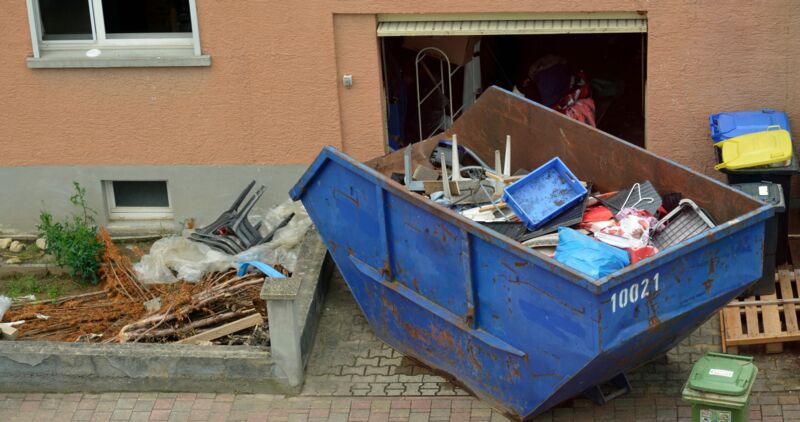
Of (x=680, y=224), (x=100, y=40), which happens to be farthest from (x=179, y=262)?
(x=680, y=224)

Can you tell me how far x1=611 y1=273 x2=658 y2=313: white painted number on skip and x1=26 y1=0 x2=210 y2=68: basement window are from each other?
5038mm

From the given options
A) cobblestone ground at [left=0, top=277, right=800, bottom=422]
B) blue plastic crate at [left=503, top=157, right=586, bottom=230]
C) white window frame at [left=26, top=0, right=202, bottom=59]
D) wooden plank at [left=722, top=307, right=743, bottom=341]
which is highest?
white window frame at [left=26, top=0, right=202, bottom=59]

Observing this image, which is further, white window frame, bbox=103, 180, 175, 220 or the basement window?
white window frame, bbox=103, 180, 175, 220

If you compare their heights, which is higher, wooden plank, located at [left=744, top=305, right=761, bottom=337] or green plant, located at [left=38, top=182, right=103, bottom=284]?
green plant, located at [left=38, top=182, right=103, bottom=284]

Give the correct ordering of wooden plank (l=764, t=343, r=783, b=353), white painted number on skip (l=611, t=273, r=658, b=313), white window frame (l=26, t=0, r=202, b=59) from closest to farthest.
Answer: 1. white painted number on skip (l=611, t=273, r=658, b=313)
2. wooden plank (l=764, t=343, r=783, b=353)
3. white window frame (l=26, t=0, r=202, b=59)

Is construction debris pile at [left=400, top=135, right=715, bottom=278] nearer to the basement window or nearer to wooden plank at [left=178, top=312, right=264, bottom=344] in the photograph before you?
wooden plank at [left=178, top=312, right=264, bottom=344]

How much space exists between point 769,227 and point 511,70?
566cm

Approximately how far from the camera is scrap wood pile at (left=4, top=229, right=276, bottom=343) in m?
9.09

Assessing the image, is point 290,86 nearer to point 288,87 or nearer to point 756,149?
point 288,87

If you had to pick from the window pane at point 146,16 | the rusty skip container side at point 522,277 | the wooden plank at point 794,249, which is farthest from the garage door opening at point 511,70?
the wooden plank at point 794,249

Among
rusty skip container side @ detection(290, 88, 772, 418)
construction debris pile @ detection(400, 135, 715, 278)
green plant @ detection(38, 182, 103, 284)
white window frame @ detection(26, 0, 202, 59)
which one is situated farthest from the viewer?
white window frame @ detection(26, 0, 202, 59)

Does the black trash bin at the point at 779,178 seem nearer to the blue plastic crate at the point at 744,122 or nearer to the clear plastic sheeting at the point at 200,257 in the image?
the blue plastic crate at the point at 744,122

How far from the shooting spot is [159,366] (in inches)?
334

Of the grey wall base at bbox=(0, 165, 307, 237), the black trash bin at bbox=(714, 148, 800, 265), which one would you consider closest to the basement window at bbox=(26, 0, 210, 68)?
the grey wall base at bbox=(0, 165, 307, 237)
